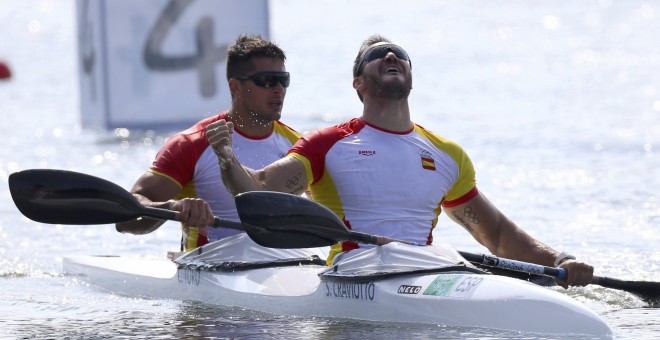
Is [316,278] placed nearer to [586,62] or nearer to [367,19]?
[586,62]

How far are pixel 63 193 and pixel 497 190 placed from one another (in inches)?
321

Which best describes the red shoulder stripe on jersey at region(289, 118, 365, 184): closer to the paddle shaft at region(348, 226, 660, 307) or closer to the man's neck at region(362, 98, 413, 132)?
the man's neck at region(362, 98, 413, 132)

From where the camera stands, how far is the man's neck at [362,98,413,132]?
25.0 ft

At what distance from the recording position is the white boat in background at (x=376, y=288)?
683 centimetres

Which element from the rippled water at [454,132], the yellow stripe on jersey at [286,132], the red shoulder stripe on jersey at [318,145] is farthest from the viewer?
the yellow stripe on jersey at [286,132]

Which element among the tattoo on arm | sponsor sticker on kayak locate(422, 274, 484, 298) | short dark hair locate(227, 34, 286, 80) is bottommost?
sponsor sticker on kayak locate(422, 274, 484, 298)

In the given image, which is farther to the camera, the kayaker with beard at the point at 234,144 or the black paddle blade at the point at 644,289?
the kayaker with beard at the point at 234,144

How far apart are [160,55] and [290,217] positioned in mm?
13040

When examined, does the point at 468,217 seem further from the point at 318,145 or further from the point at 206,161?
the point at 206,161

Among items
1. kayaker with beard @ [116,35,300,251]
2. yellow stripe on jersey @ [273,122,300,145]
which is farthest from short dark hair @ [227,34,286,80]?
yellow stripe on jersey @ [273,122,300,145]

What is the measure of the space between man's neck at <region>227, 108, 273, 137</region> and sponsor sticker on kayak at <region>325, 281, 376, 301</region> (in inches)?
51.7

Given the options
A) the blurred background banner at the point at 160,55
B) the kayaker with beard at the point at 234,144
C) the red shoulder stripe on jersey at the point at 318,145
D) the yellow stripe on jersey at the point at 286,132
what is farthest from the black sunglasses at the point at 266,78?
the blurred background banner at the point at 160,55

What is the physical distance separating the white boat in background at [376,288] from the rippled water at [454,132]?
9cm

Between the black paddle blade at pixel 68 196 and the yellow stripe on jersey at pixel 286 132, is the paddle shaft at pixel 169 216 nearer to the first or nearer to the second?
the black paddle blade at pixel 68 196
